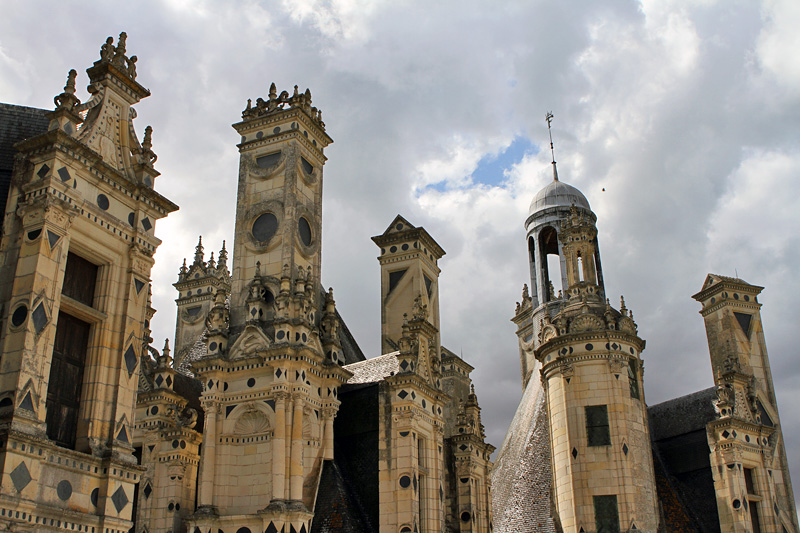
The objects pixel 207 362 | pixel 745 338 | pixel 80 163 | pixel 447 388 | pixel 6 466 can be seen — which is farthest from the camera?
pixel 447 388

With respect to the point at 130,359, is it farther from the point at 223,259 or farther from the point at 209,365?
the point at 223,259

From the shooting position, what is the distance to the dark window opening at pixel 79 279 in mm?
15680

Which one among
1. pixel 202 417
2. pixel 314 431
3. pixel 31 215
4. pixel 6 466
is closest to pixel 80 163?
pixel 31 215

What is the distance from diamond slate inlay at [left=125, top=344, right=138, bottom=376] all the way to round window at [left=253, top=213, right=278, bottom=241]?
13238 mm

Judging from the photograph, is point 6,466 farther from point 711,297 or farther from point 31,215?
point 711,297

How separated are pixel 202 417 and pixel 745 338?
26969 millimetres

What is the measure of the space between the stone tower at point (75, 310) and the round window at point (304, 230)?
12.0 meters

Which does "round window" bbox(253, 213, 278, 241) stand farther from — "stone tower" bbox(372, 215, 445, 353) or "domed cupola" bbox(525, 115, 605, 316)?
"domed cupola" bbox(525, 115, 605, 316)

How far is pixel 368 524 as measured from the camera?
27.2m

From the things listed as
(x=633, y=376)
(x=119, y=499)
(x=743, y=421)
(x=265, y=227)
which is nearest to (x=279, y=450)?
(x=265, y=227)

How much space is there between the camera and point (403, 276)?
119 feet

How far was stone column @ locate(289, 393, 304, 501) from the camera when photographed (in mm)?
24719

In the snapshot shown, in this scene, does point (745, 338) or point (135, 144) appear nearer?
point (135, 144)

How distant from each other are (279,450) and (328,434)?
3.06 meters
